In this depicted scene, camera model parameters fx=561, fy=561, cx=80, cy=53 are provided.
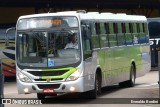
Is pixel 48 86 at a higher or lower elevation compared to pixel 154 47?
higher

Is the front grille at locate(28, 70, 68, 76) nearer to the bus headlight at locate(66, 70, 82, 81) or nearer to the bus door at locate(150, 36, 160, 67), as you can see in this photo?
the bus headlight at locate(66, 70, 82, 81)

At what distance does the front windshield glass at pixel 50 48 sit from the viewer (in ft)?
53.4

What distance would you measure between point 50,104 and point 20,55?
5.73ft

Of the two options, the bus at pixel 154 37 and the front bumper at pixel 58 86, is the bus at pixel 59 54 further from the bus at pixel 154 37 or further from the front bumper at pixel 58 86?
the bus at pixel 154 37

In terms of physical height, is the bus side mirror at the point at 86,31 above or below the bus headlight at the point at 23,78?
above

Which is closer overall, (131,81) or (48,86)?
(48,86)

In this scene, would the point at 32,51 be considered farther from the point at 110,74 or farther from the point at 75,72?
the point at 110,74

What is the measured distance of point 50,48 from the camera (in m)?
16.4

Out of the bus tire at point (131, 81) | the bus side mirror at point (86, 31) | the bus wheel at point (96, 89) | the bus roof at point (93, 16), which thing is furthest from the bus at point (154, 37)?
the bus side mirror at point (86, 31)

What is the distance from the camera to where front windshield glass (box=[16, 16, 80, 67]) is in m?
16.3

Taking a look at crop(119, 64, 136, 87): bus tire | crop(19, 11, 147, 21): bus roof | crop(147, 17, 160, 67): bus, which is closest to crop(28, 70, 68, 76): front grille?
crop(19, 11, 147, 21): bus roof

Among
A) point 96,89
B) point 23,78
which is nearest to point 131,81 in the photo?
point 96,89

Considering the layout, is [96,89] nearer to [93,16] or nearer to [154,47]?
[93,16]

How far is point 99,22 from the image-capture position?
18.4m
